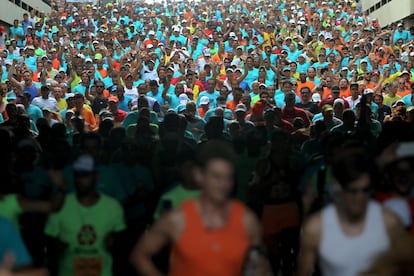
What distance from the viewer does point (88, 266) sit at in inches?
211

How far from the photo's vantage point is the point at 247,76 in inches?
744

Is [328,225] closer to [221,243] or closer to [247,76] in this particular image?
[221,243]

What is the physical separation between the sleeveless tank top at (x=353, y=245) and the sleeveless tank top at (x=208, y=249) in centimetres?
49

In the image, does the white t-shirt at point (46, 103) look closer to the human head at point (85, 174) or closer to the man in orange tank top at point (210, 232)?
the human head at point (85, 174)

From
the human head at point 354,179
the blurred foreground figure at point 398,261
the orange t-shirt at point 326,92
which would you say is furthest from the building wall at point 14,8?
the blurred foreground figure at point 398,261

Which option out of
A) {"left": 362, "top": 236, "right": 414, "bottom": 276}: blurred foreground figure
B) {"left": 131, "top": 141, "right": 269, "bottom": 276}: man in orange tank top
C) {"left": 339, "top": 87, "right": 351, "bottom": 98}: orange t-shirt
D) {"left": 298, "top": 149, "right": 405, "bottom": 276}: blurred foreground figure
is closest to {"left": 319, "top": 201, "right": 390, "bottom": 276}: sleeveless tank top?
{"left": 298, "top": 149, "right": 405, "bottom": 276}: blurred foreground figure

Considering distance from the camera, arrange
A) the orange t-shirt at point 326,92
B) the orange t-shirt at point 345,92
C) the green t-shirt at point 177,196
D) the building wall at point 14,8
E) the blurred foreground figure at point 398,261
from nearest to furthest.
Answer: the blurred foreground figure at point 398,261
the green t-shirt at point 177,196
the orange t-shirt at point 326,92
the orange t-shirt at point 345,92
the building wall at point 14,8

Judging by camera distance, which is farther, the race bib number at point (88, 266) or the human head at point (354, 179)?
the race bib number at point (88, 266)

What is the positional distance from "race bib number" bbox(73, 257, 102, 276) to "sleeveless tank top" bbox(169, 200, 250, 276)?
51.5 inches

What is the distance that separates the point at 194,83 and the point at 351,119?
7.51 metres

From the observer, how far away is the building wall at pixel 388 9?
98.2ft

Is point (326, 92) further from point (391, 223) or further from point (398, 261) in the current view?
point (398, 261)

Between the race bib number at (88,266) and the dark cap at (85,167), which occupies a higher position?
the dark cap at (85,167)

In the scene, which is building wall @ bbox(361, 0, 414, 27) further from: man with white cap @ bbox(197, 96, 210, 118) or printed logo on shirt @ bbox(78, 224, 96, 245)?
printed logo on shirt @ bbox(78, 224, 96, 245)
